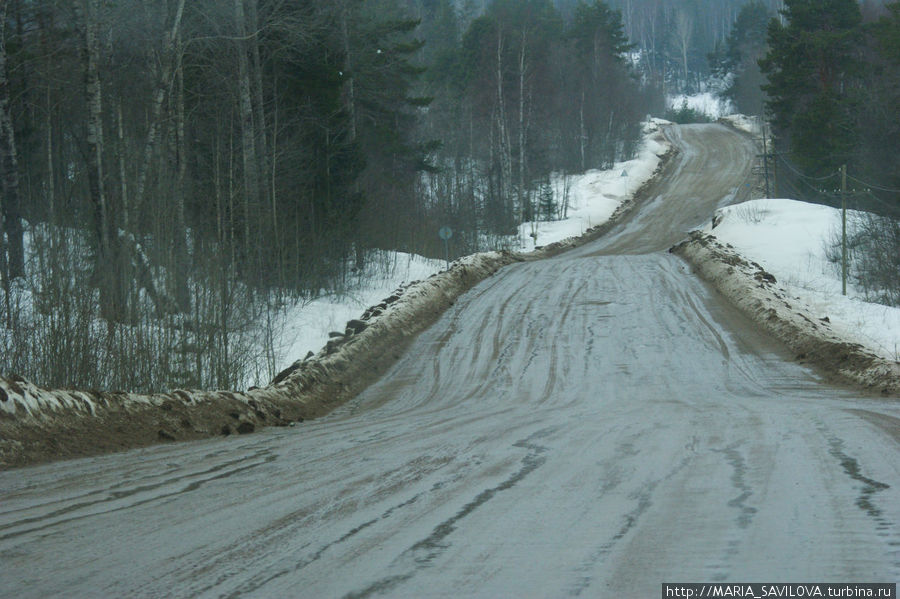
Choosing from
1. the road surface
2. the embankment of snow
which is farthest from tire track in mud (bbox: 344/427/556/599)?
the embankment of snow

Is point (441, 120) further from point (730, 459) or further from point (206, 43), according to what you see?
point (730, 459)

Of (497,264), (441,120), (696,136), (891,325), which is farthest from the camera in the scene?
(696,136)

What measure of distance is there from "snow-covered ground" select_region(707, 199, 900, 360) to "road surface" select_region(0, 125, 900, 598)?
25.6 feet

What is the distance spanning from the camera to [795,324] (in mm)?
17875

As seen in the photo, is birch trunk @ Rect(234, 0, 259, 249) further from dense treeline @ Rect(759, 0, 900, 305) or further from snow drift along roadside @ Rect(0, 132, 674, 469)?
dense treeline @ Rect(759, 0, 900, 305)

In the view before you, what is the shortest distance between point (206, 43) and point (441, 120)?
4690 centimetres

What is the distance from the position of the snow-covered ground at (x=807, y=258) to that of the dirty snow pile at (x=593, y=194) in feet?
36.2

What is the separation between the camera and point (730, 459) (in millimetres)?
7535

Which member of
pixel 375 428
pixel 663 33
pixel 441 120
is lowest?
pixel 375 428

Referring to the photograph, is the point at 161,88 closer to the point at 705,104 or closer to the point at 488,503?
the point at 488,503

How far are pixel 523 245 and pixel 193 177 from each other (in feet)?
86.5

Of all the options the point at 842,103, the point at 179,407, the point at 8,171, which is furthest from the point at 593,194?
the point at 179,407

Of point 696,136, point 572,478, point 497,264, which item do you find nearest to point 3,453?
point 572,478

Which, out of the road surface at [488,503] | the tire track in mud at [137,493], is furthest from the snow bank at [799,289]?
the tire track in mud at [137,493]
